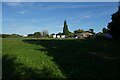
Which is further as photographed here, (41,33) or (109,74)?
(41,33)

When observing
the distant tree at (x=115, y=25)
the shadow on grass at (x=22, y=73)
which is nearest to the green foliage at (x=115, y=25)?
the distant tree at (x=115, y=25)

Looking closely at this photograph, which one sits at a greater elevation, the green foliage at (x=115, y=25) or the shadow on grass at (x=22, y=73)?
the green foliage at (x=115, y=25)

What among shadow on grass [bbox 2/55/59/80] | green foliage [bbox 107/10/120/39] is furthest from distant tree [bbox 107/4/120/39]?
shadow on grass [bbox 2/55/59/80]

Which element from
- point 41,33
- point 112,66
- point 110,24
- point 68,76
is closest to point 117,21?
point 110,24

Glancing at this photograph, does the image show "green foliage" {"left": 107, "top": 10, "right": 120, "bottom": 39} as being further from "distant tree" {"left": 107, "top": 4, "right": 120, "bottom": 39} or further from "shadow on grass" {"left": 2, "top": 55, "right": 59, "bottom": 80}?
"shadow on grass" {"left": 2, "top": 55, "right": 59, "bottom": 80}

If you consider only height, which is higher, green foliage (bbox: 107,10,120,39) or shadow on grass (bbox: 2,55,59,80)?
green foliage (bbox: 107,10,120,39)

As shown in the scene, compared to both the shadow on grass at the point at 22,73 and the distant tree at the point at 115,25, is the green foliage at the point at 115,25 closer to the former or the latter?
the distant tree at the point at 115,25

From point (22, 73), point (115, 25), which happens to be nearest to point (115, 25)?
point (115, 25)

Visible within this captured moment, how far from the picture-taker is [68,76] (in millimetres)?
9992

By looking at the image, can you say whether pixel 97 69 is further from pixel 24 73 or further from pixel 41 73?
pixel 24 73

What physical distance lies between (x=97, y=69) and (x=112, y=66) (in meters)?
1.13

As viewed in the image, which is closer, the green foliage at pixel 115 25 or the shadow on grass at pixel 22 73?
the shadow on grass at pixel 22 73

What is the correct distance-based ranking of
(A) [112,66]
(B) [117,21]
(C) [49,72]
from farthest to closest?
(B) [117,21] < (A) [112,66] < (C) [49,72]

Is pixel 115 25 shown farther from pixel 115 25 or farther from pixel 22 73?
pixel 22 73
